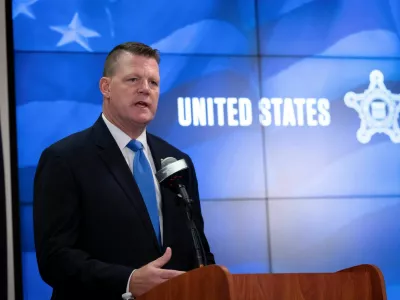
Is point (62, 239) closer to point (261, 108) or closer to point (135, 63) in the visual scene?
point (135, 63)

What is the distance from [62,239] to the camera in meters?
2.63

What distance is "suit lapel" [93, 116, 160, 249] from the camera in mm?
2797

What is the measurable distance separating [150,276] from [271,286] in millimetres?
380

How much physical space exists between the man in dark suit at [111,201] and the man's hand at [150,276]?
12cm

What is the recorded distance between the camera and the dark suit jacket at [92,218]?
2.63 meters

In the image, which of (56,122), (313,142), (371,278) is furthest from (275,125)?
(371,278)

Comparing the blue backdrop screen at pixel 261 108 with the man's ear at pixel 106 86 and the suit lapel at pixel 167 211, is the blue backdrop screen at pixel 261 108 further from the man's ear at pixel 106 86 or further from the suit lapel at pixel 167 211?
the suit lapel at pixel 167 211

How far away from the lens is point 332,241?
3.62 metres

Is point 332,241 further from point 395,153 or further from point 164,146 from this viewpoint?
point 164,146

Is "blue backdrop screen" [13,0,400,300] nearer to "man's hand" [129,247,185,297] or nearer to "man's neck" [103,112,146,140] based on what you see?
"man's neck" [103,112,146,140]

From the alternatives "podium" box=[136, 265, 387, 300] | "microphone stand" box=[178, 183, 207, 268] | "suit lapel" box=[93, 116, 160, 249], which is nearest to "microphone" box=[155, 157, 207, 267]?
"microphone stand" box=[178, 183, 207, 268]

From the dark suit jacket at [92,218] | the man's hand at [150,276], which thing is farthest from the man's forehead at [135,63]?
the man's hand at [150,276]

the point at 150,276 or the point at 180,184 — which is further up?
the point at 180,184

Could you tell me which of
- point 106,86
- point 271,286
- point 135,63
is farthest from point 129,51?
point 271,286
